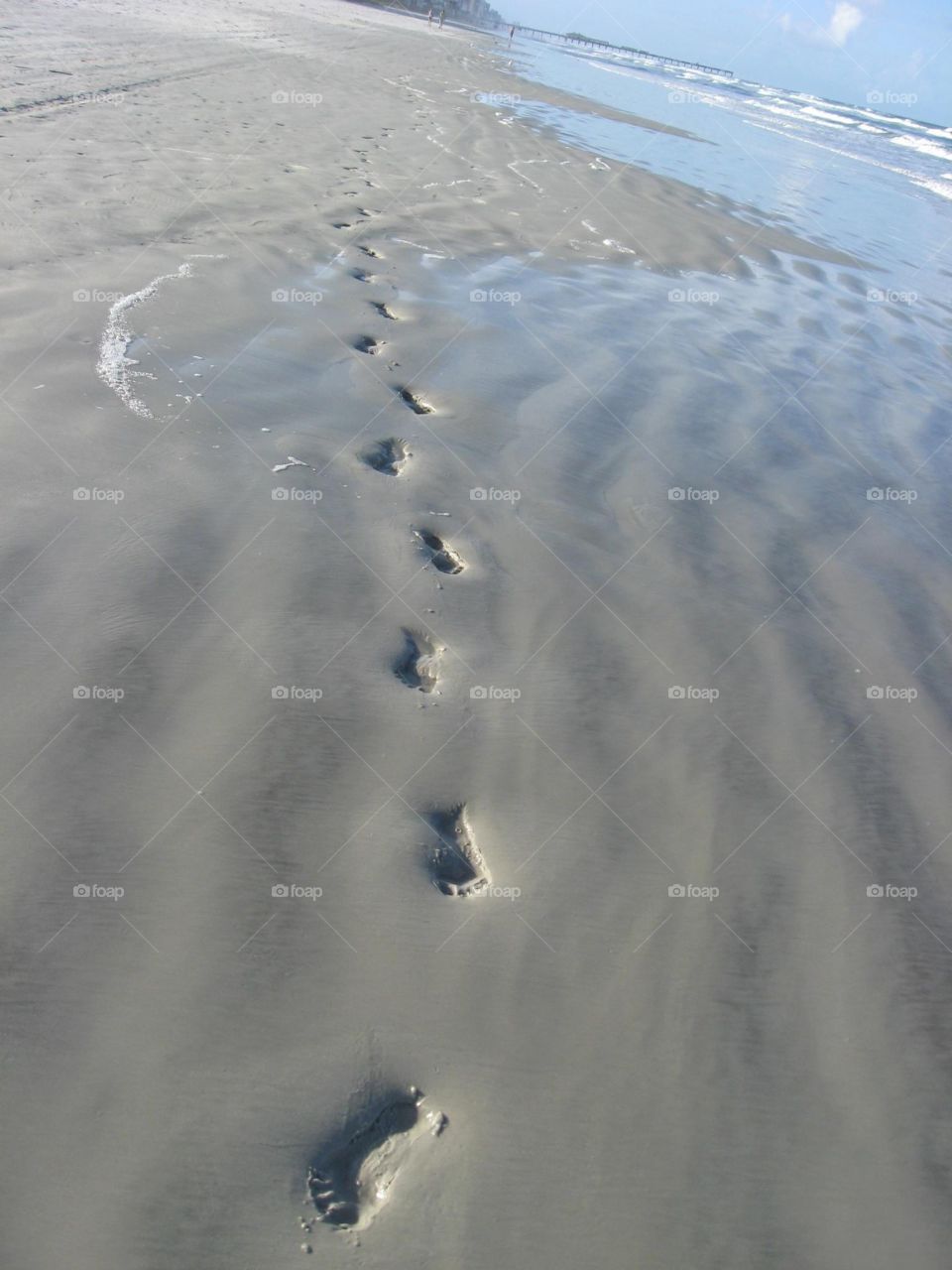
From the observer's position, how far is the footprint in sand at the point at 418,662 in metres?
3.26

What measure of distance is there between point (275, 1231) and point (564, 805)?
4.85ft

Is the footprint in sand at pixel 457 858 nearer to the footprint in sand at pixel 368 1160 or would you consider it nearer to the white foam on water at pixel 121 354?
the footprint in sand at pixel 368 1160

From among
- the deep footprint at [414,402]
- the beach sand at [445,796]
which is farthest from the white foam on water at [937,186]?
the deep footprint at [414,402]

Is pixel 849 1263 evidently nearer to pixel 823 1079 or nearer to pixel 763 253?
pixel 823 1079

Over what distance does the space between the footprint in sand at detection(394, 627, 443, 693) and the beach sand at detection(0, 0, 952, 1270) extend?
40 millimetres

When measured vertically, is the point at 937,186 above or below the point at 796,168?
above

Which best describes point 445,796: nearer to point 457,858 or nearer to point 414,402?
point 457,858

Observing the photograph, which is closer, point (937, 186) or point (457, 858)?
point (457, 858)

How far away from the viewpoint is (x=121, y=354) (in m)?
4.88

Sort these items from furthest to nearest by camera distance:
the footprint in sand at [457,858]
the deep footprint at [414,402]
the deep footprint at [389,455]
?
the deep footprint at [414,402] → the deep footprint at [389,455] → the footprint in sand at [457,858]

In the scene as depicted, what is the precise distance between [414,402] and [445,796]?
3.14 metres

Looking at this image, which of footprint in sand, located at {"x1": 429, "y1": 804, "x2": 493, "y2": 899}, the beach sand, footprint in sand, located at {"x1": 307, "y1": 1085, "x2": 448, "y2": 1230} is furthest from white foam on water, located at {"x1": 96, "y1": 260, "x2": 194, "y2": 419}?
footprint in sand, located at {"x1": 307, "y1": 1085, "x2": 448, "y2": 1230}

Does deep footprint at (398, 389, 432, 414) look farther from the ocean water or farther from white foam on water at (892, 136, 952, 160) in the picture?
white foam on water at (892, 136, 952, 160)

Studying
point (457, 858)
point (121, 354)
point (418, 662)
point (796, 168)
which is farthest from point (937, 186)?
point (457, 858)
